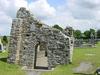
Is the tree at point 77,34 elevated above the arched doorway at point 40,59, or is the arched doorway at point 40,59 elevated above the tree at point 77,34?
the tree at point 77,34

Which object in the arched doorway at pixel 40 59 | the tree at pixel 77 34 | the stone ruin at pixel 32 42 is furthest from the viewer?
the tree at pixel 77 34

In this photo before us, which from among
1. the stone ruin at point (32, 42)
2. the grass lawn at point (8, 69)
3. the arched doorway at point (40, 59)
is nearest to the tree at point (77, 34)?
the arched doorway at point (40, 59)

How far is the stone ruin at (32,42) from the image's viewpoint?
34531 millimetres

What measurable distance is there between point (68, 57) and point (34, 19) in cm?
524

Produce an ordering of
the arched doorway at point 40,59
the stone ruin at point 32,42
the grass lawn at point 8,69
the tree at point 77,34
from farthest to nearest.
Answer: the tree at point 77,34 → the arched doorway at point 40,59 → the stone ruin at point 32,42 → the grass lawn at point 8,69

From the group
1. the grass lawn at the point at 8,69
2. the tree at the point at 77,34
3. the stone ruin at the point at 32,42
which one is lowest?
the grass lawn at the point at 8,69

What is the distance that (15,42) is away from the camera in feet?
115

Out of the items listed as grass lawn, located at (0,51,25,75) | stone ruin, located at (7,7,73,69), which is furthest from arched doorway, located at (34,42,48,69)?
grass lawn, located at (0,51,25,75)

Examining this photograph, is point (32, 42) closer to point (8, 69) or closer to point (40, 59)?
point (8, 69)

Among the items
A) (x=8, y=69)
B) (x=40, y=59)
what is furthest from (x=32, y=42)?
(x=40, y=59)

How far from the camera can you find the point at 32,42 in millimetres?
35406

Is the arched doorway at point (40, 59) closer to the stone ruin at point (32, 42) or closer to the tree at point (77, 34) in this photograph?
the stone ruin at point (32, 42)

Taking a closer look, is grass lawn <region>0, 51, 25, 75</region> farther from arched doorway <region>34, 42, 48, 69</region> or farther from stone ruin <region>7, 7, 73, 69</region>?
arched doorway <region>34, 42, 48, 69</region>

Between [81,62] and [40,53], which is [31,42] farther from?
[40,53]
